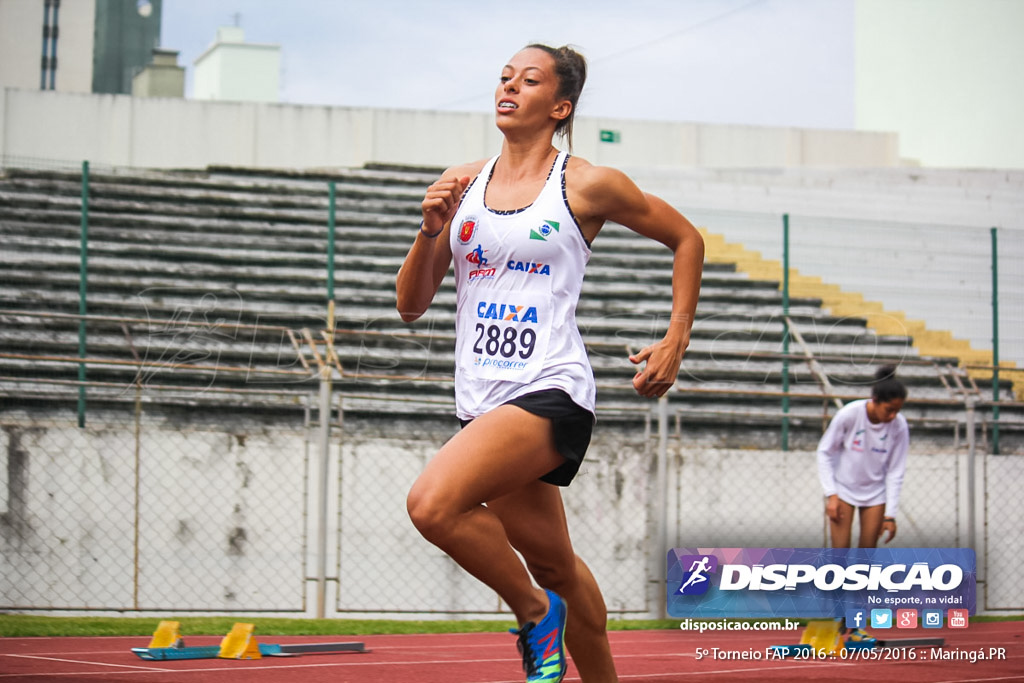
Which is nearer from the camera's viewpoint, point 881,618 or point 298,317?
point 881,618

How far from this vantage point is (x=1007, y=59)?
20.8 metres

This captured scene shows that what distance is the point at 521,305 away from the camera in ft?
10.7

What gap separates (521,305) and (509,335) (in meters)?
0.09

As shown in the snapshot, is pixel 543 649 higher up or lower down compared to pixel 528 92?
lower down

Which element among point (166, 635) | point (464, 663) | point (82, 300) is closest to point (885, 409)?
point (464, 663)

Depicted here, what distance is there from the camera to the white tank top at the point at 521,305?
128 inches

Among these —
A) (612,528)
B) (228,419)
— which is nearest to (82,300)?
(228,419)

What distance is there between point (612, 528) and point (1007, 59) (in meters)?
15.3

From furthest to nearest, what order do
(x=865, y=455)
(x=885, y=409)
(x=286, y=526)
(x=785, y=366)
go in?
(x=785, y=366)
(x=286, y=526)
(x=865, y=455)
(x=885, y=409)

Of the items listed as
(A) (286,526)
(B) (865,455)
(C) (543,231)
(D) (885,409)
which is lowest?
(A) (286,526)

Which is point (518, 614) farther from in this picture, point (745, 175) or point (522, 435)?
point (745, 175)

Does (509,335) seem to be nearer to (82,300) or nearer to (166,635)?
(166,635)

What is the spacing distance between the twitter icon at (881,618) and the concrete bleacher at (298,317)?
7.26ft

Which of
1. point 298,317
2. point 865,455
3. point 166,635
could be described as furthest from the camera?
point 298,317
